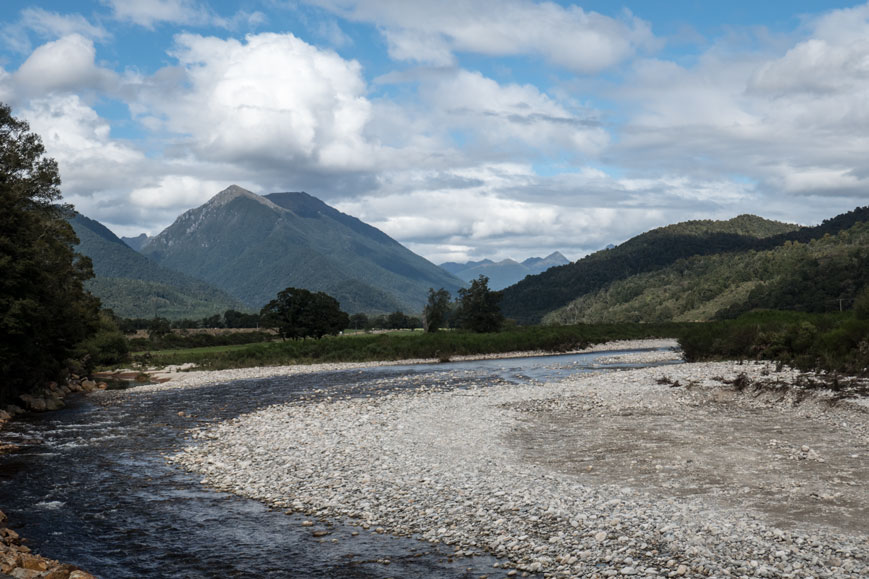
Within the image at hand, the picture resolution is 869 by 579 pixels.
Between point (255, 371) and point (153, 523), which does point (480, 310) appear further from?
point (153, 523)

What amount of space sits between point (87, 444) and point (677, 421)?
21.6 m

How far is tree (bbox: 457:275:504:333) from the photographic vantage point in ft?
363

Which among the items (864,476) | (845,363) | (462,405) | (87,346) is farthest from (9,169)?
(845,363)

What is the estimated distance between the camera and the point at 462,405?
3150cm

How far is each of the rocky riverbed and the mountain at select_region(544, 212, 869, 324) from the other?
79.5m

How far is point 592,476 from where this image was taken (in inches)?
643

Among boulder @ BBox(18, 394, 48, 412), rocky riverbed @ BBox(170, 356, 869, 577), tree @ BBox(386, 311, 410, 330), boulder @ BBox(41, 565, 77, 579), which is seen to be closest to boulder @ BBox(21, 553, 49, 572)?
boulder @ BBox(41, 565, 77, 579)

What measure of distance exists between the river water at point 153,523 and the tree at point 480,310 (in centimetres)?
8378

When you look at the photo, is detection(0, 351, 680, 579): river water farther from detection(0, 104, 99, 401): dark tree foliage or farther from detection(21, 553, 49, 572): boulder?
detection(0, 104, 99, 401): dark tree foliage

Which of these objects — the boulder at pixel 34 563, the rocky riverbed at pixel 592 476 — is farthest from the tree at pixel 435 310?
the boulder at pixel 34 563

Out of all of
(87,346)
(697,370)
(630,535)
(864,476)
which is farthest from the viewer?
(87,346)

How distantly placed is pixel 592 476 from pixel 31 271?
30493mm

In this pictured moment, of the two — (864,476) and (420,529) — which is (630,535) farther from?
(864,476)

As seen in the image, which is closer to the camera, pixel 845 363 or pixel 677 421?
pixel 677 421
